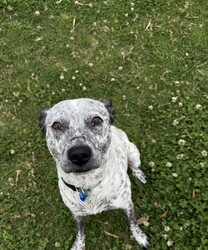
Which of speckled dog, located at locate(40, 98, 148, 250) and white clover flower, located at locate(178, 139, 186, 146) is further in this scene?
white clover flower, located at locate(178, 139, 186, 146)

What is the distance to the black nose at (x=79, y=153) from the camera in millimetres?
3430

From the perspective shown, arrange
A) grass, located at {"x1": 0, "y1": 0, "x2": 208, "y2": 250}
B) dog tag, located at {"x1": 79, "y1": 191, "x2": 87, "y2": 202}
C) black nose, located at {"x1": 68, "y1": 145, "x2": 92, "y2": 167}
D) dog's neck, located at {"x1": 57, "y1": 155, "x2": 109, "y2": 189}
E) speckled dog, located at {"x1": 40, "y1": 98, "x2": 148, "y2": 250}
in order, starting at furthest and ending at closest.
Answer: grass, located at {"x1": 0, "y1": 0, "x2": 208, "y2": 250}
dog tag, located at {"x1": 79, "y1": 191, "x2": 87, "y2": 202}
dog's neck, located at {"x1": 57, "y1": 155, "x2": 109, "y2": 189}
speckled dog, located at {"x1": 40, "y1": 98, "x2": 148, "y2": 250}
black nose, located at {"x1": 68, "y1": 145, "x2": 92, "y2": 167}

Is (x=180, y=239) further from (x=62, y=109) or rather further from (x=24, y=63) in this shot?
(x=24, y=63)

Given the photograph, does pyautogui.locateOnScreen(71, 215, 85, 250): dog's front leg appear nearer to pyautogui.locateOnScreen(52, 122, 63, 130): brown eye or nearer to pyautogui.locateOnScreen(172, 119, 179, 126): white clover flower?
pyautogui.locateOnScreen(52, 122, 63, 130): brown eye

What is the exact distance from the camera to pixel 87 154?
136 inches

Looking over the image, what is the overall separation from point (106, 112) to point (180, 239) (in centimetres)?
218

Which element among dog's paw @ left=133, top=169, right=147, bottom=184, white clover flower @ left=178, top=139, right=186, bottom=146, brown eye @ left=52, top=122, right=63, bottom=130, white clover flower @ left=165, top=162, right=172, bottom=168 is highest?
brown eye @ left=52, top=122, right=63, bottom=130

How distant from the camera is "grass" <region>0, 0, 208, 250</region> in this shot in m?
5.32

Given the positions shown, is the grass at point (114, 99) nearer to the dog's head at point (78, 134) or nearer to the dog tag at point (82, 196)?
the dog tag at point (82, 196)

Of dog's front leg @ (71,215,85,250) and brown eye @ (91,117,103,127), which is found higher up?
brown eye @ (91,117,103,127)

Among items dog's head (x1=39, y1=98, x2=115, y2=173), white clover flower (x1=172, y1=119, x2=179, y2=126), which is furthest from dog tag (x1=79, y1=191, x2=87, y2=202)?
white clover flower (x1=172, y1=119, x2=179, y2=126)

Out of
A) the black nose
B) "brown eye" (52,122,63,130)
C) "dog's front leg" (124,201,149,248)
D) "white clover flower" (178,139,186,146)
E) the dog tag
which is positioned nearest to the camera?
the black nose

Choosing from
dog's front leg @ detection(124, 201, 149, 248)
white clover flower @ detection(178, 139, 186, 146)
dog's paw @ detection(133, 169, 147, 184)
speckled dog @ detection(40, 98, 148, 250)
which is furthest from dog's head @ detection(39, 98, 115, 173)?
white clover flower @ detection(178, 139, 186, 146)

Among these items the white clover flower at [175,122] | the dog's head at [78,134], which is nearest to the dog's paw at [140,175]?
the white clover flower at [175,122]
